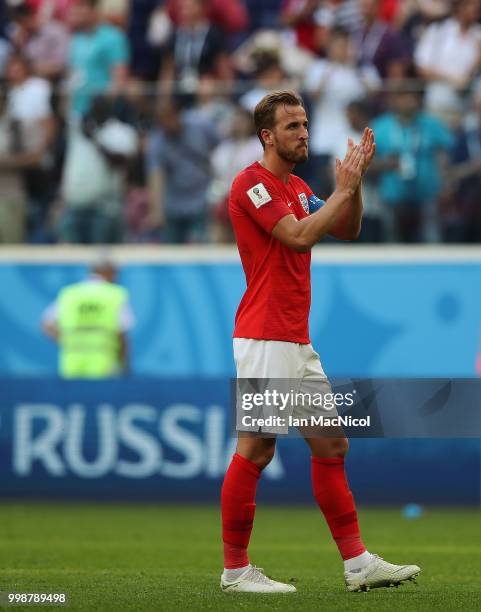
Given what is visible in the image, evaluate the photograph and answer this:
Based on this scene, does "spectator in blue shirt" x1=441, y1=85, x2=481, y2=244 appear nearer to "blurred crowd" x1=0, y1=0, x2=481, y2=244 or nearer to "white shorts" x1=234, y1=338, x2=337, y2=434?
"blurred crowd" x1=0, y1=0, x2=481, y2=244

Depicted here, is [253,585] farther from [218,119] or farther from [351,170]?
[218,119]

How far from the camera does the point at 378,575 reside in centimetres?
617

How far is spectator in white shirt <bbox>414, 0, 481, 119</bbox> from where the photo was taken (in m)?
14.0

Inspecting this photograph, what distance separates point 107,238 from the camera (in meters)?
14.2

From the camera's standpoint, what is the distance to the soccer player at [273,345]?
20.4ft

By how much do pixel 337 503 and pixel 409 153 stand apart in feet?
24.0

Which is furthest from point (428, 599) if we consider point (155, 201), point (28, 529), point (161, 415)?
point (155, 201)

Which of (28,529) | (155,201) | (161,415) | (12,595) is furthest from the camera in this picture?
(155,201)

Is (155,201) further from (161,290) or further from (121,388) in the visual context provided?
(121,388)

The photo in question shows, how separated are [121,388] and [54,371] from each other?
2.30 metres

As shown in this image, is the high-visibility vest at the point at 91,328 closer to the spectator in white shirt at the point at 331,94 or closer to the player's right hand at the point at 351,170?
the spectator in white shirt at the point at 331,94

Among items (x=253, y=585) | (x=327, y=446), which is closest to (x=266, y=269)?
(x=327, y=446)

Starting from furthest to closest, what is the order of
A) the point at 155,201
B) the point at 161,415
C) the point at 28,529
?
the point at 155,201, the point at 161,415, the point at 28,529

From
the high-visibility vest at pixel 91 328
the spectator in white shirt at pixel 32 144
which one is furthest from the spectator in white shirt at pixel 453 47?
the high-visibility vest at pixel 91 328
